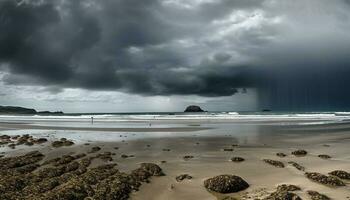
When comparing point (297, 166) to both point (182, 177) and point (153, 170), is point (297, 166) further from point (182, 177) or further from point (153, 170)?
point (153, 170)

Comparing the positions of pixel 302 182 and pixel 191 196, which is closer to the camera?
pixel 191 196

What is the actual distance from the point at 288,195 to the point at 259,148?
9705 mm

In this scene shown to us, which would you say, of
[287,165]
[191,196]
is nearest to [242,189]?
[191,196]

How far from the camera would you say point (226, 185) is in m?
8.52

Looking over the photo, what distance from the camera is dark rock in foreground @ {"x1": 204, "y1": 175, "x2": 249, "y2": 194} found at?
848 centimetres

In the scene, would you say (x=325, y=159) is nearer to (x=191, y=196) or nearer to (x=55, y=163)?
(x=191, y=196)

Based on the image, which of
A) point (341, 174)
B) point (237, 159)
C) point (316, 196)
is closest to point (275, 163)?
point (237, 159)

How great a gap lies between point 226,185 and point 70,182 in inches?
177

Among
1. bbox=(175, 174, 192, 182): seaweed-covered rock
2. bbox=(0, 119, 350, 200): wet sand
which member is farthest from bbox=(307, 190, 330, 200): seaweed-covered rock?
bbox=(175, 174, 192, 182): seaweed-covered rock

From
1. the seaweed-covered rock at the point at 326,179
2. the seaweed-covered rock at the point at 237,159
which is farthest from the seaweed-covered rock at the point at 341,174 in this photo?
the seaweed-covered rock at the point at 237,159

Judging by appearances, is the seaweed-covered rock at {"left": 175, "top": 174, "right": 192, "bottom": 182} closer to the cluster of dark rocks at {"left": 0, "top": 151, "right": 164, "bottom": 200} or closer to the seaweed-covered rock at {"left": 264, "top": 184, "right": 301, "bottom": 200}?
the cluster of dark rocks at {"left": 0, "top": 151, "right": 164, "bottom": 200}

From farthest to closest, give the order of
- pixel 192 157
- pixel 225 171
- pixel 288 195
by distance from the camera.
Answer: pixel 192 157
pixel 225 171
pixel 288 195

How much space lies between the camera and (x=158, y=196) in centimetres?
842

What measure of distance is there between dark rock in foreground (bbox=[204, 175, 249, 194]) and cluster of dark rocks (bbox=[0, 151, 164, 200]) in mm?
2245
